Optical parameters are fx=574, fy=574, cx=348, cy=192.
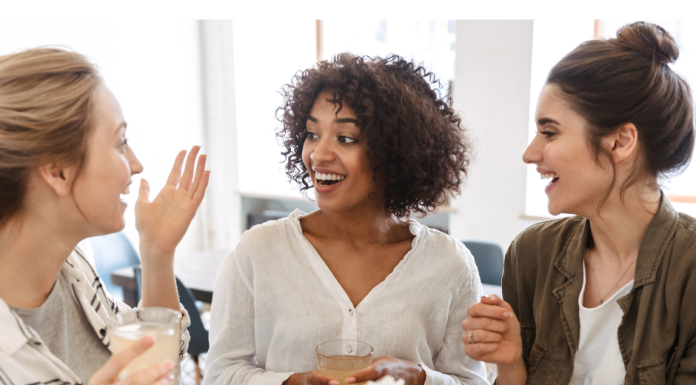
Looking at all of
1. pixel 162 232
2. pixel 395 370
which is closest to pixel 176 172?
pixel 162 232

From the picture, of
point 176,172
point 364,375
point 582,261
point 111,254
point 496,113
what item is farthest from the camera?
point 496,113

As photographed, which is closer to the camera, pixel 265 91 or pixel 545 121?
pixel 545 121

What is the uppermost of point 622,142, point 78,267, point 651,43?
point 651,43

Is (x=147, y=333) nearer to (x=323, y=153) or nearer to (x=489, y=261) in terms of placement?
(x=323, y=153)

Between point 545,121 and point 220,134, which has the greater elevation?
point 545,121

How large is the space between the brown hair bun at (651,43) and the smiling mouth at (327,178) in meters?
0.74

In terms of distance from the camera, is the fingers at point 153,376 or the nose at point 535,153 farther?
the nose at point 535,153

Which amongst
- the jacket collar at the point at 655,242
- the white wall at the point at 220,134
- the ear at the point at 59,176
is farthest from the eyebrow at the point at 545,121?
the white wall at the point at 220,134

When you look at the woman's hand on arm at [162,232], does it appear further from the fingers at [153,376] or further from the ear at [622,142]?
the ear at [622,142]

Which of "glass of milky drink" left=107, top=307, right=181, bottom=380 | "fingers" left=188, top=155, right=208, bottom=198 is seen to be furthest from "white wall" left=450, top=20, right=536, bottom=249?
"glass of milky drink" left=107, top=307, right=181, bottom=380

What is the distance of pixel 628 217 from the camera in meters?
1.36

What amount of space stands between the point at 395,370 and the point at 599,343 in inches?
19.8

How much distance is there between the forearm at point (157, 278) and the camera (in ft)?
4.07

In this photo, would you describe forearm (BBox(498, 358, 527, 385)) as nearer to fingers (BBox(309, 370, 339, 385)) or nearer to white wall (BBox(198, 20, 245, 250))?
fingers (BBox(309, 370, 339, 385))
